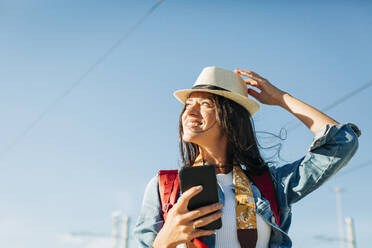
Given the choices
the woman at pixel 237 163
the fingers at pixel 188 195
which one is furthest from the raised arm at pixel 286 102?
the fingers at pixel 188 195

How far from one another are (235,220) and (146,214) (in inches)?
19.7

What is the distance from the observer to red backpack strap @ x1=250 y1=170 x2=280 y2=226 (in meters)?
2.52

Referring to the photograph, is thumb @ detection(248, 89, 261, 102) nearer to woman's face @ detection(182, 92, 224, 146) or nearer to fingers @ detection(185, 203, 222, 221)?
woman's face @ detection(182, 92, 224, 146)

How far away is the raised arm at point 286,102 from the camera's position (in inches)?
104

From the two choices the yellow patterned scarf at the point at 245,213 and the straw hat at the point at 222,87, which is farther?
the straw hat at the point at 222,87

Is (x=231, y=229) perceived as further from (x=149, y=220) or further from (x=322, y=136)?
(x=322, y=136)

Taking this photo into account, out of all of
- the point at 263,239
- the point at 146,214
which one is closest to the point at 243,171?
the point at 263,239

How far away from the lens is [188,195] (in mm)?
2133

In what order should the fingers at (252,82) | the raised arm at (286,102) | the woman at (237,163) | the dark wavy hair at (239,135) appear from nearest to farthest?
1. the woman at (237,163)
2. the raised arm at (286,102)
3. the dark wavy hair at (239,135)
4. the fingers at (252,82)

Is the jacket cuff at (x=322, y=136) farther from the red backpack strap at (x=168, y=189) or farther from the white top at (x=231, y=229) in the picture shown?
the red backpack strap at (x=168, y=189)

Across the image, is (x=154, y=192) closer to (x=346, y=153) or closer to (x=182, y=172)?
(x=182, y=172)

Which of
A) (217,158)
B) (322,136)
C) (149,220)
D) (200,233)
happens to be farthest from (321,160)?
(149,220)

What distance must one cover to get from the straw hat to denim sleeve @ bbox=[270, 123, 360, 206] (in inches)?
19.1

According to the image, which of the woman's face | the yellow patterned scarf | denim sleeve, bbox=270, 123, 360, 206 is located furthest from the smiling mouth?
denim sleeve, bbox=270, 123, 360, 206
